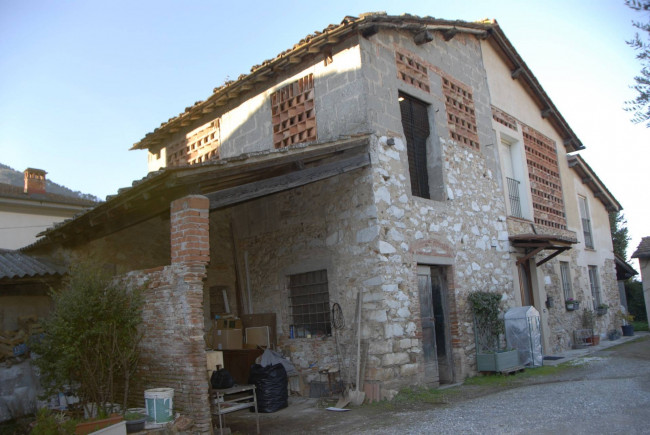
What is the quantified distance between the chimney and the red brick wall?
13.6m

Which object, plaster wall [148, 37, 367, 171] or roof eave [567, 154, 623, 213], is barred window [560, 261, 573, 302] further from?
plaster wall [148, 37, 367, 171]

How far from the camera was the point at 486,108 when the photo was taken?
12.2m

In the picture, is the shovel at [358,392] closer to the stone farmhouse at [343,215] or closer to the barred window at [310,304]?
the stone farmhouse at [343,215]

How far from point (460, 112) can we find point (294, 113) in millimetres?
3666

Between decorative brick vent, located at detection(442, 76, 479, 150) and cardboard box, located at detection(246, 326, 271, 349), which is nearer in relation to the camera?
cardboard box, located at detection(246, 326, 271, 349)

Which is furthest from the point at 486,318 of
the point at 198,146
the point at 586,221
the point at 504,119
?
the point at 586,221

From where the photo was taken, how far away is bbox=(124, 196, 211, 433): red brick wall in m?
6.02

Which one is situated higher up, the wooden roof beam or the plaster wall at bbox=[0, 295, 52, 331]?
the wooden roof beam

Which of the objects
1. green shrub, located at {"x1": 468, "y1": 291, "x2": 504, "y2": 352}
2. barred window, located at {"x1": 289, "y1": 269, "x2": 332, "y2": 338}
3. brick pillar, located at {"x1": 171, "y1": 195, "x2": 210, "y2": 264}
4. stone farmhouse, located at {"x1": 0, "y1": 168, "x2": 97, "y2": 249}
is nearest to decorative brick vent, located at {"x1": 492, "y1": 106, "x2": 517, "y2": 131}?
green shrub, located at {"x1": 468, "y1": 291, "x2": 504, "y2": 352}

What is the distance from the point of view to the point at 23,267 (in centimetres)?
889

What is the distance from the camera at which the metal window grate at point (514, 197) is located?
1273cm

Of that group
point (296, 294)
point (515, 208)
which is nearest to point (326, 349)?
point (296, 294)

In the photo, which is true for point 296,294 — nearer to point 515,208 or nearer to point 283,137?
point 283,137

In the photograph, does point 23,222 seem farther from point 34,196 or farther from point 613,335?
point 613,335
